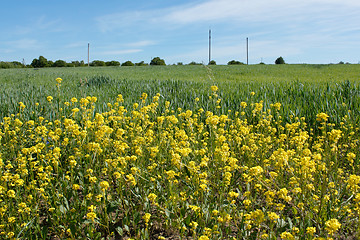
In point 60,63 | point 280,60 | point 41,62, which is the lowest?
point 280,60

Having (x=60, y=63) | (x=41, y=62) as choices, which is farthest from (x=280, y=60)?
(x=41, y=62)

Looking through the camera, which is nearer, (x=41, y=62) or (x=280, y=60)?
(x=280, y=60)

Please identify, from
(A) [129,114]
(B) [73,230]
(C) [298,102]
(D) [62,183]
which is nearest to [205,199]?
(B) [73,230]

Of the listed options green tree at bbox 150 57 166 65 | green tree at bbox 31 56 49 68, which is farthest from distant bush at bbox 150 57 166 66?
green tree at bbox 31 56 49 68

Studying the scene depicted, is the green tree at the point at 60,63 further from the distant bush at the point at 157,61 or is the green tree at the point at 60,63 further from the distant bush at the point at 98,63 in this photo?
the distant bush at the point at 157,61

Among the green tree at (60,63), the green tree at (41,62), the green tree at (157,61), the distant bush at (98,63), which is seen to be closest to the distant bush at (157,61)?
the green tree at (157,61)

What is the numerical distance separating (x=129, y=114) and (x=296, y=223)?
351 cm

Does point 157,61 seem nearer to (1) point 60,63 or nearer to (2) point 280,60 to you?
(1) point 60,63

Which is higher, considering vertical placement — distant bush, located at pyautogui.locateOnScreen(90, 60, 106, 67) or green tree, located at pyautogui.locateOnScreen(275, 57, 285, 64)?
distant bush, located at pyautogui.locateOnScreen(90, 60, 106, 67)

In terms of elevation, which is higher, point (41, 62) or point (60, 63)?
point (41, 62)

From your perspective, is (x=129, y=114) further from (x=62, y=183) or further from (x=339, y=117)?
(x=339, y=117)

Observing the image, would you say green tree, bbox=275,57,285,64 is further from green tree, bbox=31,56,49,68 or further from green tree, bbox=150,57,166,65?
green tree, bbox=31,56,49,68

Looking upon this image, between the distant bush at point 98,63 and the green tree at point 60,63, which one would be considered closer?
the green tree at point 60,63

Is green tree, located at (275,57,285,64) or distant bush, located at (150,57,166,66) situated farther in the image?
distant bush, located at (150,57,166,66)
